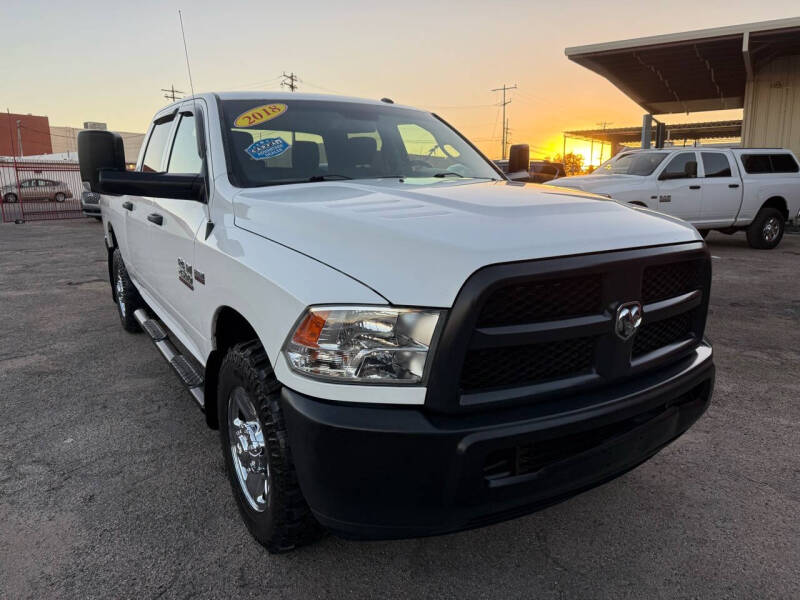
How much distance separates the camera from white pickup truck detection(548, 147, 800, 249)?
1048 cm

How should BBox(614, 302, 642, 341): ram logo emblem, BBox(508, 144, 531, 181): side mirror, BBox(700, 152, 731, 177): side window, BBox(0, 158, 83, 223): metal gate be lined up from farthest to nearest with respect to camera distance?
BBox(0, 158, 83, 223): metal gate
BBox(700, 152, 731, 177): side window
BBox(508, 144, 531, 181): side mirror
BBox(614, 302, 642, 341): ram logo emblem

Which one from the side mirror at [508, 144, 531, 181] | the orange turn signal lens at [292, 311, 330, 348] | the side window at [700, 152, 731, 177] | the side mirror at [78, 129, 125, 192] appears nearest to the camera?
the orange turn signal lens at [292, 311, 330, 348]

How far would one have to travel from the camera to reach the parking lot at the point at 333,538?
2.10 m

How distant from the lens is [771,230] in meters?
11.3

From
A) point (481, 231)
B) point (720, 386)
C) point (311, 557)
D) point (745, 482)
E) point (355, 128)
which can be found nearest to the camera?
point (481, 231)

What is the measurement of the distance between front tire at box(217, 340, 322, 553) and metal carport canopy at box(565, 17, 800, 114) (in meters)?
17.3

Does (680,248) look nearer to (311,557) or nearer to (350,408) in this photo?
(350,408)

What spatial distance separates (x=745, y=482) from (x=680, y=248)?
1.42 m

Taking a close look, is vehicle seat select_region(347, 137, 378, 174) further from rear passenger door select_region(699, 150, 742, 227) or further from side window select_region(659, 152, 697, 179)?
rear passenger door select_region(699, 150, 742, 227)

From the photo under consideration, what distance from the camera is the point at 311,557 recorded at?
2223 mm

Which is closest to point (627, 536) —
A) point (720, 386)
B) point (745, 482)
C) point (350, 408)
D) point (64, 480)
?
point (745, 482)

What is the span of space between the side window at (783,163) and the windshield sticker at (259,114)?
11.7 metres

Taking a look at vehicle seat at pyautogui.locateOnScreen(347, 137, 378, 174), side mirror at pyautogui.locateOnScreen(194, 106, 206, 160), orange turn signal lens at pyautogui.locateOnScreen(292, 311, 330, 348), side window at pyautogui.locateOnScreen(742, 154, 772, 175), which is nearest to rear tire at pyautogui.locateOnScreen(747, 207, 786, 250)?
side window at pyautogui.locateOnScreen(742, 154, 772, 175)

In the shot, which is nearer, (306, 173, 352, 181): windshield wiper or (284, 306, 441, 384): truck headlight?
(284, 306, 441, 384): truck headlight
